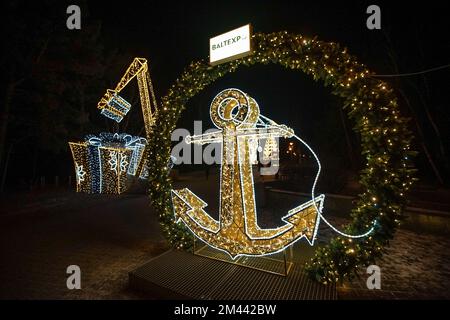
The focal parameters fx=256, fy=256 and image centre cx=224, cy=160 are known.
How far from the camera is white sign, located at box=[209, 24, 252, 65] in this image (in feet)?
14.5

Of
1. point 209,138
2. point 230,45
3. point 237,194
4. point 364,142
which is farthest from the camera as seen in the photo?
point 209,138

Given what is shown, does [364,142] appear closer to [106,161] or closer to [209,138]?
[209,138]

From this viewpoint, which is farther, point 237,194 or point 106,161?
point 106,161

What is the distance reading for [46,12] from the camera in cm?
1241

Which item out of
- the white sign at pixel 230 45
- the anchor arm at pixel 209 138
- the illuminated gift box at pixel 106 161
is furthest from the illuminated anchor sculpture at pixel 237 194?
Result: the illuminated gift box at pixel 106 161

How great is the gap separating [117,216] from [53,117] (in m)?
8.25

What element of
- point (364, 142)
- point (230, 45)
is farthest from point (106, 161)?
point (364, 142)

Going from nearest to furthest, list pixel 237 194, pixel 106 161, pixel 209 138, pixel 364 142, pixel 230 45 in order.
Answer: pixel 364 142, pixel 237 194, pixel 230 45, pixel 209 138, pixel 106 161

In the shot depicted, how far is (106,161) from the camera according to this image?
12.9 meters

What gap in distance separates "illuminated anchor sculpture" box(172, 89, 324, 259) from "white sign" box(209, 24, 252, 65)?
695mm

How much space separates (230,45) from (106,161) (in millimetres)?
10447

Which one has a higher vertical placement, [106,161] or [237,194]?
[106,161]
